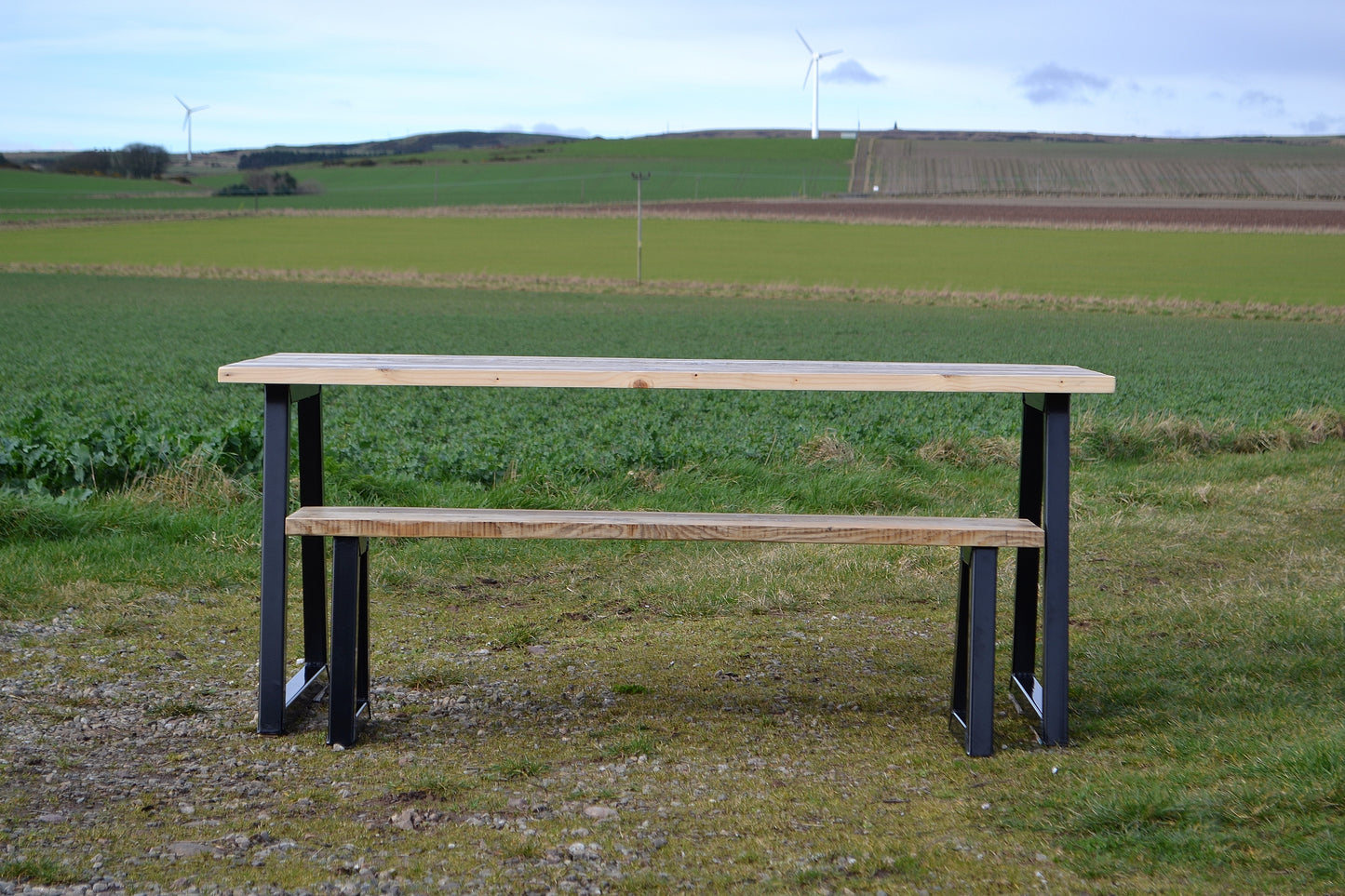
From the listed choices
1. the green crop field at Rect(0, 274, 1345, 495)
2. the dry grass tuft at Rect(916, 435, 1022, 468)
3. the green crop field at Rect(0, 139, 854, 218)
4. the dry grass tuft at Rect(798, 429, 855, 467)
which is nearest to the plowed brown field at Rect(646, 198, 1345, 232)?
the green crop field at Rect(0, 139, 854, 218)

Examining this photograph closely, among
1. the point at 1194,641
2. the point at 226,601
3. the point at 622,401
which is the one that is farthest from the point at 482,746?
the point at 622,401

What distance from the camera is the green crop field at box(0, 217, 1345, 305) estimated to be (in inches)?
1462

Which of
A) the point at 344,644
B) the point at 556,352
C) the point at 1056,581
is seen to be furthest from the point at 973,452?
the point at 556,352

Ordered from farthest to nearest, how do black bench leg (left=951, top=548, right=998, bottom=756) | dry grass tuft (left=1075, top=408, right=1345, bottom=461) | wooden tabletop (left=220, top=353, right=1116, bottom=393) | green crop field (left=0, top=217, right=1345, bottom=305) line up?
green crop field (left=0, top=217, right=1345, bottom=305) → dry grass tuft (left=1075, top=408, right=1345, bottom=461) → black bench leg (left=951, top=548, right=998, bottom=756) → wooden tabletop (left=220, top=353, right=1116, bottom=393)

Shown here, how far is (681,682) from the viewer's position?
3.98 metres

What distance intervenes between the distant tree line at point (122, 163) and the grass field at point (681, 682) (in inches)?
3333

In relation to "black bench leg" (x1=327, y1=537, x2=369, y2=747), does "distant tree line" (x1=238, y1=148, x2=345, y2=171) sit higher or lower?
higher

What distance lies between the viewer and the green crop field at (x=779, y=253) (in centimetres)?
3712

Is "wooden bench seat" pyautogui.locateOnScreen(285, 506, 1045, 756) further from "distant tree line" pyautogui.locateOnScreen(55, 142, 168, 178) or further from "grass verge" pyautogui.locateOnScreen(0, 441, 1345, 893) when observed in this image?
"distant tree line" pyautogui.locateOnScreen(55, 142, 168, 178)

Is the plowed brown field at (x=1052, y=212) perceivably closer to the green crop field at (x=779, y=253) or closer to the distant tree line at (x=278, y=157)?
the green crop field at (x=779, y=253)

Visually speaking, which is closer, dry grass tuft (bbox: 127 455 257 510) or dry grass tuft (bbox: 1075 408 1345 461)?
dry grass tuft (bbox: 127 455 257 510)

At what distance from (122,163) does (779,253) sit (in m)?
62.2

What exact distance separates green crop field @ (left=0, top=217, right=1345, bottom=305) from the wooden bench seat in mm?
32915

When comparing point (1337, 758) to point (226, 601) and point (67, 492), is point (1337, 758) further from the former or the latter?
point (67, 492)
